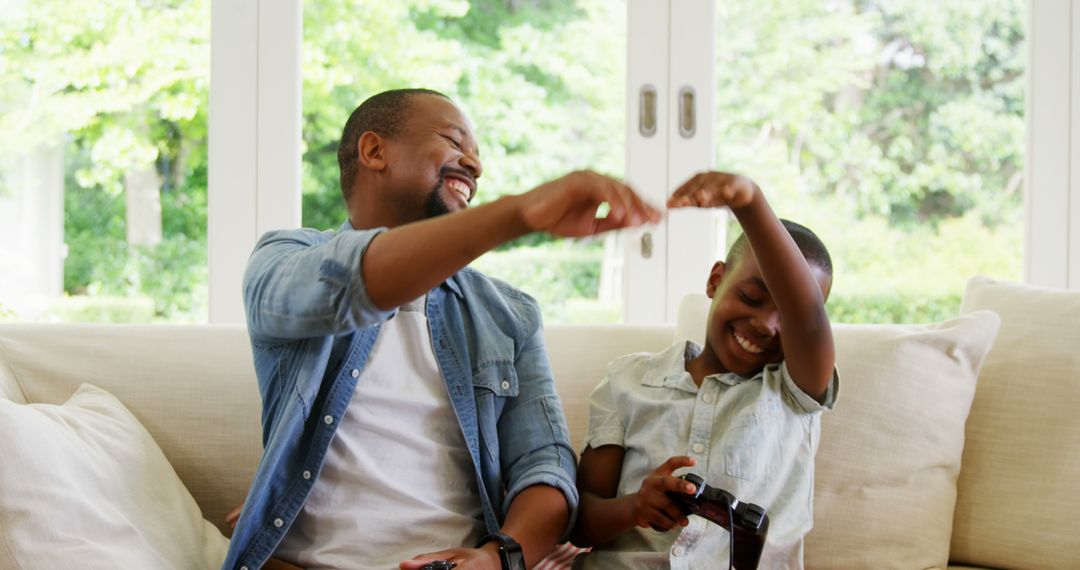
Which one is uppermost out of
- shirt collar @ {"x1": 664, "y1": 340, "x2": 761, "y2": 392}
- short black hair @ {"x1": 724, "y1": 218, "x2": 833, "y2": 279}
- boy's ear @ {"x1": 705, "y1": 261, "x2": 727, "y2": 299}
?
short black hair @ {"x1": 724, "y1": 218, "x2": 833, "y2": 279}

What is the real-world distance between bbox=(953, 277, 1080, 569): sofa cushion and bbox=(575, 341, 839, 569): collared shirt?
0.44 metres

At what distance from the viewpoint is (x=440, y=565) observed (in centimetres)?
134

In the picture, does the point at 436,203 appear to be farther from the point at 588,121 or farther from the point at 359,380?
the point at 588,121

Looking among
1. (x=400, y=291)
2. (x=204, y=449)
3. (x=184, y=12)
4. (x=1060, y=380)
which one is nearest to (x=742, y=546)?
(x=400, y=291)

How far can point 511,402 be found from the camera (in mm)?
1627

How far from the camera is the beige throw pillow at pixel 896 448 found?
5.85 feet

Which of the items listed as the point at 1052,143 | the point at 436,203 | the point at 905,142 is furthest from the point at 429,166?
the point at 1052,143

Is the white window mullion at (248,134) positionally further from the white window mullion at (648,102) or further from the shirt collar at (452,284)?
the shirt collar at (452,284)

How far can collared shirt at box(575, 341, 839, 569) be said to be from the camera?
4.96 feet

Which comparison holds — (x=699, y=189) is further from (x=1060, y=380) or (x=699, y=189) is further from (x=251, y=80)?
(x=251, y=80)

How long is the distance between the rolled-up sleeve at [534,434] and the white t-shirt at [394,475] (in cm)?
7

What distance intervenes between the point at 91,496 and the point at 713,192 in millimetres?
955

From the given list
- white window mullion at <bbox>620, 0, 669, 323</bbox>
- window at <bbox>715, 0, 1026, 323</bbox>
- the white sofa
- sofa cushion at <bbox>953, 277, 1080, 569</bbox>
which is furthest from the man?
window at <bbox>715, 0, 1026, 323</bbox>

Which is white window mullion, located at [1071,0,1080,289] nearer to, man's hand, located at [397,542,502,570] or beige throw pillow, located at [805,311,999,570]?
beige throw pillow, located at [805,311,999,570]
